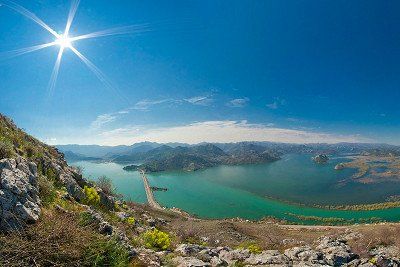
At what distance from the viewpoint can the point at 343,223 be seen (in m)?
91.3

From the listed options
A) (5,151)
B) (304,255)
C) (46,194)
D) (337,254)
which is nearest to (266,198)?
(337,254)

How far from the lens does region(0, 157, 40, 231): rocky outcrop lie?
25.0 ft

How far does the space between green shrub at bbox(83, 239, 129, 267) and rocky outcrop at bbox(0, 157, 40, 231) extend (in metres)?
2.10

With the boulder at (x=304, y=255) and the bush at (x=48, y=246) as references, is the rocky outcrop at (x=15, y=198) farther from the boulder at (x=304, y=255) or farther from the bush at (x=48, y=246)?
the boulder at (x=304, y=255)

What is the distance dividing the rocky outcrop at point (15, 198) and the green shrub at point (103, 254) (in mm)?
2097

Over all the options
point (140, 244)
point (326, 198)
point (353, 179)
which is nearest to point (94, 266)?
point (140, 244)

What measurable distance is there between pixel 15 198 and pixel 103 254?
3.52 meters

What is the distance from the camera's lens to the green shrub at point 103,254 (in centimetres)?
675

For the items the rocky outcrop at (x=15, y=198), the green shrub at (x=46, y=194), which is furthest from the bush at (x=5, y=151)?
the green shrub at (x=46, y=194)

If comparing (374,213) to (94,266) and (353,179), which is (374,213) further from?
(94,266)

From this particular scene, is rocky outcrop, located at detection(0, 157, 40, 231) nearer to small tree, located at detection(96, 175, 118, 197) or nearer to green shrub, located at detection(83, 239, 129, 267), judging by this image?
green shrub, located at detection(83, 239, 129, 267)

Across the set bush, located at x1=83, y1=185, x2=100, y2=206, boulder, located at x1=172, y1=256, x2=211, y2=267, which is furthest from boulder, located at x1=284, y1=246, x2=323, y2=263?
bush, located at x1=83, y1=185, x2=100, y2=206

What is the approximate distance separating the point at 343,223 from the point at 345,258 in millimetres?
70144

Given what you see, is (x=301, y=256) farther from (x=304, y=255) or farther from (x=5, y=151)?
(x=5, y=151)
